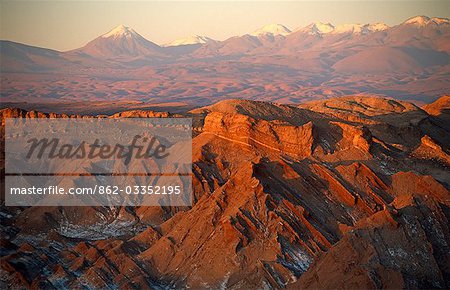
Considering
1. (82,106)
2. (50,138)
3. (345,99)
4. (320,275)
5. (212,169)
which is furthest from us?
(82,106)

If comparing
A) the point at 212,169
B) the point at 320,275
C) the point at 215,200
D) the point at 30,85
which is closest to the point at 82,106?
the point at 30,85

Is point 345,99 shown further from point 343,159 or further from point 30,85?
point 30,85

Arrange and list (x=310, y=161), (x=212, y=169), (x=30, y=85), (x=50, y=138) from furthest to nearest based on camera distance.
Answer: (x=30, y=85) → (x=50, y=138) → (x=212, y=169) → (x=310, y=161)

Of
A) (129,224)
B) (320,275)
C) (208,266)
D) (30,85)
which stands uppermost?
(320,275)

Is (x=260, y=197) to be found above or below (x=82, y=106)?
above

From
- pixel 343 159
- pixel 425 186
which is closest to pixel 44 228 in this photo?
pixel 343 159

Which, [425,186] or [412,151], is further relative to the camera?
[412,151]

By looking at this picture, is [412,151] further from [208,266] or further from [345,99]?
[345,99]

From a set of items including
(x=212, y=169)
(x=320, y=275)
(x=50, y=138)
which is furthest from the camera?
(x=50, y=138)

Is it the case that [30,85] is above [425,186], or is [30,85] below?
below
